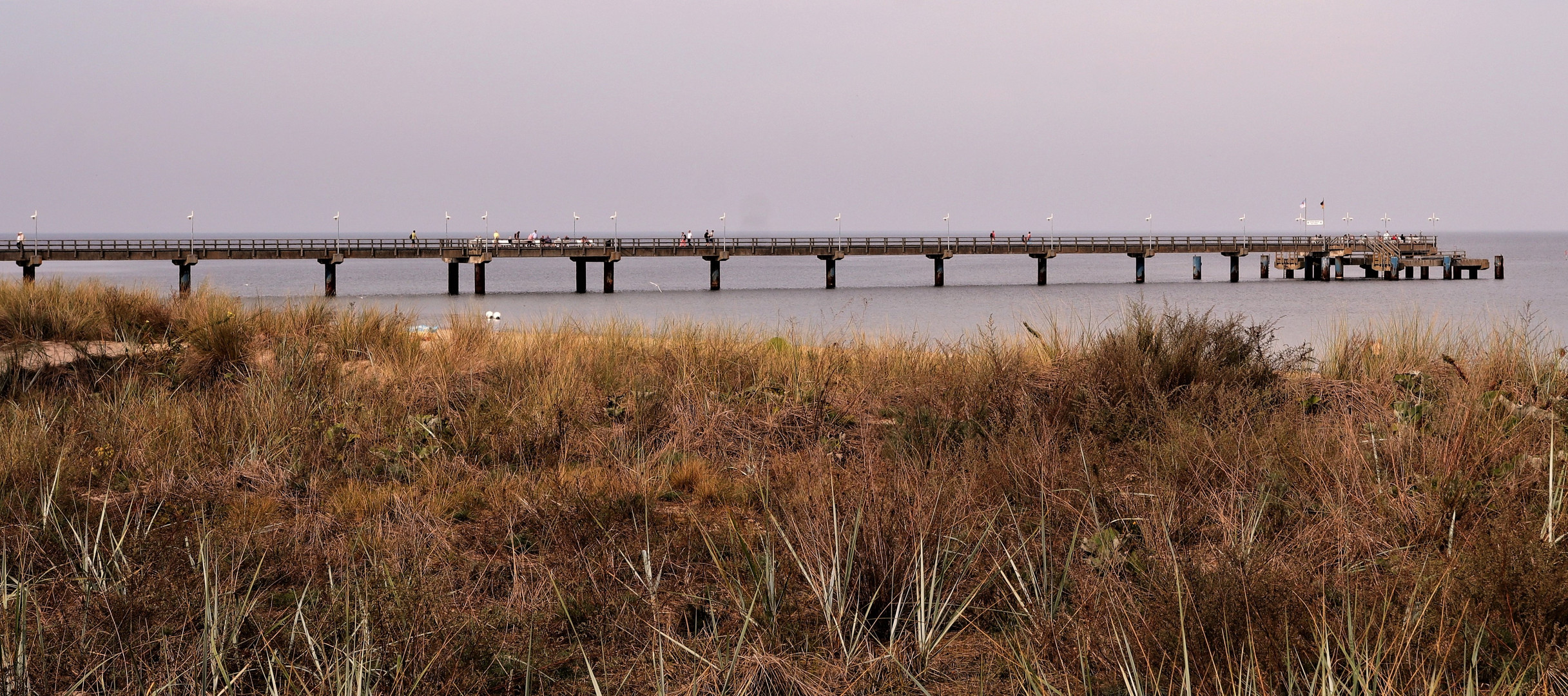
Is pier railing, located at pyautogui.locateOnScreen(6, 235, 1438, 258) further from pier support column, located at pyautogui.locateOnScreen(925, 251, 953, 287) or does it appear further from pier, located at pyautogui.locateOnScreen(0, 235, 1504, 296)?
pier support column, located at pyautogui.locateOnScreen(925, 251, 953, 287)

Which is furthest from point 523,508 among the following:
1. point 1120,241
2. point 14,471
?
point 1120,241

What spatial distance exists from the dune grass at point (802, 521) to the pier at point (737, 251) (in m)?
54.1

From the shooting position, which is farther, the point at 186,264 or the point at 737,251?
the point at 737,251

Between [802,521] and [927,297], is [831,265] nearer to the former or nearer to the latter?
[927,297]

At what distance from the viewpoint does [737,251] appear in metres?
71.1

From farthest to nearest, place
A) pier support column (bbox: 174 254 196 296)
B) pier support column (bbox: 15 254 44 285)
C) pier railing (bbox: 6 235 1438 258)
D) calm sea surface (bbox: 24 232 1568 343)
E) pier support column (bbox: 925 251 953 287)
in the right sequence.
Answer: pier support column (bbox: 925 251 953 287), pier railing (bbox: 6 235 1438 258), pier support column (bbox: 174 254 196 296), pier support column (bbox: 15 254 44 285), calm sea surface (bbox: 24 232 1568 343)

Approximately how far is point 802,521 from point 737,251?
66180mm

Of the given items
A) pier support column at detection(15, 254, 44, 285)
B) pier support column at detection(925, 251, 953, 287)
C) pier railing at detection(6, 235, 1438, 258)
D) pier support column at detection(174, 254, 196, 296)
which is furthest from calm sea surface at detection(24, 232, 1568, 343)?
pier support column at detection(15, 254, 44, 285)

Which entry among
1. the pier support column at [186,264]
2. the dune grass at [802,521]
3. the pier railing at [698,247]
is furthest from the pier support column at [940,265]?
the dune grass at [802,521]

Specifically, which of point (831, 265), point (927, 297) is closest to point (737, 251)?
point (831, 265)

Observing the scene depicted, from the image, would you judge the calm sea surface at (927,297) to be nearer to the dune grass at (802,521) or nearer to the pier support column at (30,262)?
the dune grass at (802,521)

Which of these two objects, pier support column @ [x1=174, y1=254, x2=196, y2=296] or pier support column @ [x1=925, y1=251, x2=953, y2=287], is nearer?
pier support column @ [x1=174, y1=254, x2=196, y2=296]

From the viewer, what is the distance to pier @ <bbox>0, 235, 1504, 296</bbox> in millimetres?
63250

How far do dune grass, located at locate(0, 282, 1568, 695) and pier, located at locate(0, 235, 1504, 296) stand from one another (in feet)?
177
